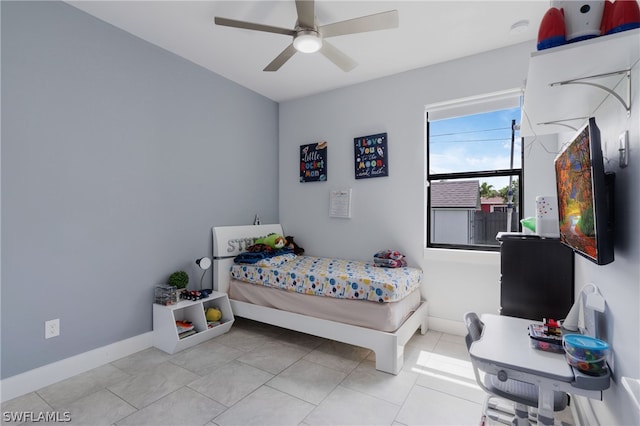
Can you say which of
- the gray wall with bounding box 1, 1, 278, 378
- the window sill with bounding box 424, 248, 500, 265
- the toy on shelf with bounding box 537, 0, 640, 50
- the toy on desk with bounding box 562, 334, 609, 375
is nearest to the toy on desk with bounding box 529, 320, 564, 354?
the toy on desk with bounding box 562, 334, 609, 375

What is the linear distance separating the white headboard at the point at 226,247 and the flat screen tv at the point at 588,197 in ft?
9.70

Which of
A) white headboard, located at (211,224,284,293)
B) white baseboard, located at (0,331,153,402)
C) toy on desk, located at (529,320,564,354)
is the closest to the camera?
toy on desk, located at (529,320,564,354)

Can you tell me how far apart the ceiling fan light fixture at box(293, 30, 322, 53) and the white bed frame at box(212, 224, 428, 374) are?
6.76ft

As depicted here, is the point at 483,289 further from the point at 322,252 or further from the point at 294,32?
the point at 294,32

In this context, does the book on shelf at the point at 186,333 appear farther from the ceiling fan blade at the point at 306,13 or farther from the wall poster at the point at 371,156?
the ceiling fan blade at the point at 306,13

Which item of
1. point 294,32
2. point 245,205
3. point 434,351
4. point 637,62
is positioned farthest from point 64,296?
point 637,62

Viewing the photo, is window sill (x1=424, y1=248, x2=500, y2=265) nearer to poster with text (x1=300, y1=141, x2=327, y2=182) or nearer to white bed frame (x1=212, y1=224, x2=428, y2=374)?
white bed frame (x1=212, y1=224, x2=428, y2=374)

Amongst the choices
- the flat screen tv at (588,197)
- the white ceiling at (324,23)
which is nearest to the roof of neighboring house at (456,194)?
the white ceiling at (324,23)

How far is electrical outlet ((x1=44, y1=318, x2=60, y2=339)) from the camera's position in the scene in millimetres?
2160

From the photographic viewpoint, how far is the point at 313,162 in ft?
13.1

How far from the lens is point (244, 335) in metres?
3.06

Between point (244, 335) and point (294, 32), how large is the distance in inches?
107

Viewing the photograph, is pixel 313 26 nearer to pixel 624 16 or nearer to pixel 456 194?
pixel 624 16

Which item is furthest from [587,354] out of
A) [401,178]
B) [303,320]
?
[401,178]
